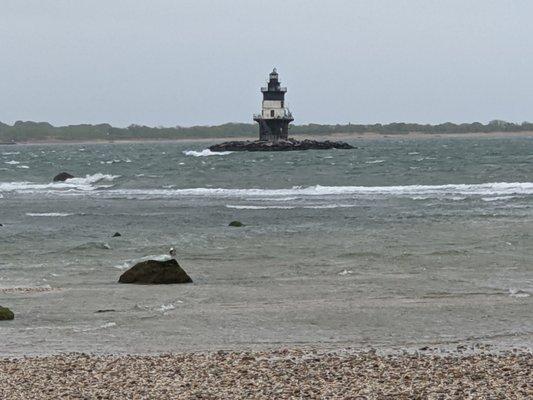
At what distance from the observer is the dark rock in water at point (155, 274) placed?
1752 centimetres

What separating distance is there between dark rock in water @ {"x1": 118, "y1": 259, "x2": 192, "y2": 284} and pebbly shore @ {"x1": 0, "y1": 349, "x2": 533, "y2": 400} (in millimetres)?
6173

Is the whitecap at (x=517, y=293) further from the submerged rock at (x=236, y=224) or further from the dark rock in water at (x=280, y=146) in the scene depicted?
the dark rock in water at (x=280, y=146)

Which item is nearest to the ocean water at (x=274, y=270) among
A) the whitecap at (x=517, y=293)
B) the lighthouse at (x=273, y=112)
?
the whitecap at (x=517, y=293)

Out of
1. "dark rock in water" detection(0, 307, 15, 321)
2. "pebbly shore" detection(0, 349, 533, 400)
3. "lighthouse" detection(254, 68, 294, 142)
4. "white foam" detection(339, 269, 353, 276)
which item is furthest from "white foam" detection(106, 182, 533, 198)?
"lighthouse" detection(254, 68, 294, 142)

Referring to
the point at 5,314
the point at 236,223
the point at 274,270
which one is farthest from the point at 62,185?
the point at 5,314

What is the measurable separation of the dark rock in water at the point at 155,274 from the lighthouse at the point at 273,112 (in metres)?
78.5

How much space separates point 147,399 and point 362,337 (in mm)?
4255

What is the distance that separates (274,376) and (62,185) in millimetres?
48705

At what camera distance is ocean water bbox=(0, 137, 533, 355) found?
509 inches

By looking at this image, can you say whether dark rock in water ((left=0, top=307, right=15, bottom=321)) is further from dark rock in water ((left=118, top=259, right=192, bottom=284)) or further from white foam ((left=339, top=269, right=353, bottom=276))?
white foam ((left=339, top=269, right=353, bottom=276))

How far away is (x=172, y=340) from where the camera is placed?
12.5 meters

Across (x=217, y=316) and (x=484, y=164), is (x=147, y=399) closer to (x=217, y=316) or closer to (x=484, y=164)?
(x=217, y=316)

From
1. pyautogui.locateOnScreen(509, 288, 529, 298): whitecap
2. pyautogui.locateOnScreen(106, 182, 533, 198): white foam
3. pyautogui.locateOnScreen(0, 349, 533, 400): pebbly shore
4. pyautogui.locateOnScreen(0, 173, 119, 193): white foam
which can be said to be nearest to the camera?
pyautogui.locateOnScreen(0, 349, 533, 400): pebbly shore

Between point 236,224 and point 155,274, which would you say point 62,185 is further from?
point 155,274
